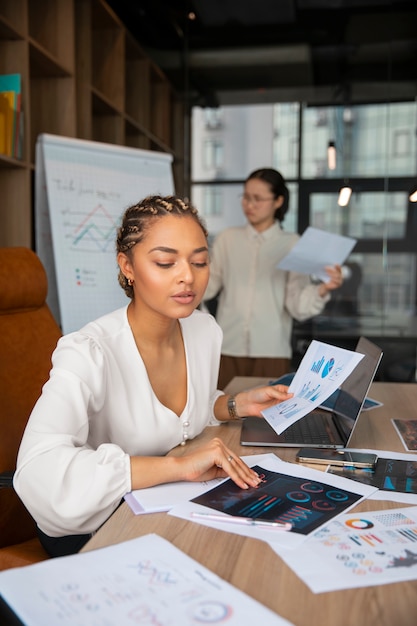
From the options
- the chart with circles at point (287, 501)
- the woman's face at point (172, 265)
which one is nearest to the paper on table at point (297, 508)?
the chart with circles at point (287, 501)

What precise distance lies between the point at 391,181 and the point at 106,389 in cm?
382

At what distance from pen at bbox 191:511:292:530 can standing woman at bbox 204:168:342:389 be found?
211cm

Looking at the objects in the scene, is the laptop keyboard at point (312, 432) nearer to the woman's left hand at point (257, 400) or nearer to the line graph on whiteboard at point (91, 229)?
the woman's left hand at point (257, 400)

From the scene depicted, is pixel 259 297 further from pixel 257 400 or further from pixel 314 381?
pixel 314 381

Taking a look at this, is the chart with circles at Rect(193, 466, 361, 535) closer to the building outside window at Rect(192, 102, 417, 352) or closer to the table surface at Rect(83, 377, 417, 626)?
the table surface at Rect(83, 377, 417, 626)

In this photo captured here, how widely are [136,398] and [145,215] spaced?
1.33 ft

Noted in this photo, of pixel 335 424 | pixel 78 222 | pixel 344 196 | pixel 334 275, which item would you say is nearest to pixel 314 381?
pixel 335 424

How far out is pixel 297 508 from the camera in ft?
3.26

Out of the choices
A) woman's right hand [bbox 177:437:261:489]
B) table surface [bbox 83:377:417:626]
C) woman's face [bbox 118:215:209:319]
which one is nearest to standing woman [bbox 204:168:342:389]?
woman's face [bbox 118:215:209:319]

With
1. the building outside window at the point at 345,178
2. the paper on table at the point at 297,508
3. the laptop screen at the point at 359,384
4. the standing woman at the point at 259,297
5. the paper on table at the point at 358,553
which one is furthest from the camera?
the building outside window at the point at 345,178

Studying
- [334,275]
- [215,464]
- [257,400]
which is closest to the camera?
[215,464]

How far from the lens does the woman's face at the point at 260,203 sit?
2.98 metres

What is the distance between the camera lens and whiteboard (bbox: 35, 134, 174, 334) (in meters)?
2.71

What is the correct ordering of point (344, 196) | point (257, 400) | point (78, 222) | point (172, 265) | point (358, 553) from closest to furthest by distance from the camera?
point (358, 553) → point (172, 265) → point (257, 400) → point (78, 222) → point (344, 196)
